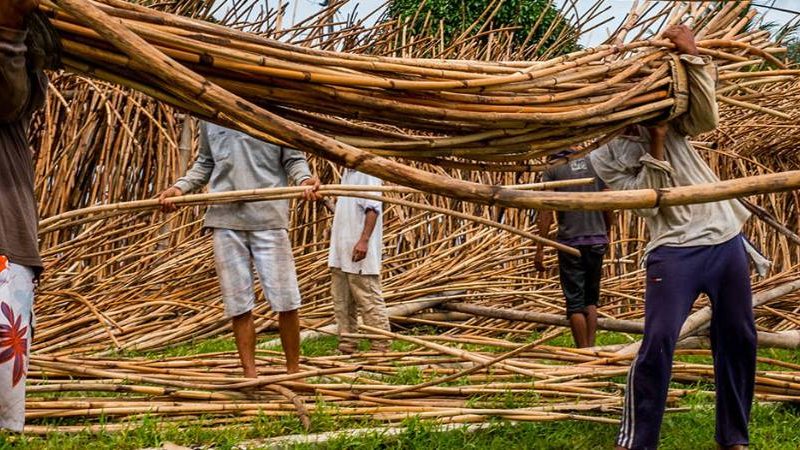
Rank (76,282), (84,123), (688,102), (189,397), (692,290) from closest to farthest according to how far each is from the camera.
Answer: (688,102)
(692,290)
(189,397)
(76,282)
(84,123)

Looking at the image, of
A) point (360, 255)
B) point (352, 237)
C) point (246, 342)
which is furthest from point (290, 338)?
point (352, 237)

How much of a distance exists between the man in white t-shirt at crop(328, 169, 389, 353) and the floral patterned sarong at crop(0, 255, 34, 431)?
3711 mm

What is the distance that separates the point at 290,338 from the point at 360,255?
5.26ft

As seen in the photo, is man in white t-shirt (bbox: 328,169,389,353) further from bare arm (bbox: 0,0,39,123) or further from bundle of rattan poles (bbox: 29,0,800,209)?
bare arm (bbox: 0,0,39,123)

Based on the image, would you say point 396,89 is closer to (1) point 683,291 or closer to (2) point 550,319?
(1) point 683,291

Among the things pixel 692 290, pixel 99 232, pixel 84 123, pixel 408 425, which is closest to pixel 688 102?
pixel 692 290

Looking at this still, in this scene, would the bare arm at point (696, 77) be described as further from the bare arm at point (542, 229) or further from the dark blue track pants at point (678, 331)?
the bare arm at point (542, 229)

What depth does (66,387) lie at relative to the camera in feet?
11.9

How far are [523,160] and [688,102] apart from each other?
790 millimetres

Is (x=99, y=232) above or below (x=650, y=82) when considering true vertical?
below

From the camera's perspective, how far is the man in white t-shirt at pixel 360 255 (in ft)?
20.2

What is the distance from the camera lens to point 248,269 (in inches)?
184

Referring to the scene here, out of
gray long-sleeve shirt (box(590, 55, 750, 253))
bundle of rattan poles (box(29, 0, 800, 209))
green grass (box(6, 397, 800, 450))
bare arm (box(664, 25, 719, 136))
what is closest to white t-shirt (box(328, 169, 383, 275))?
green grass (box(6, 397, 800, 450))

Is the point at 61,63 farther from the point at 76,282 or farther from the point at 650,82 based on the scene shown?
the point at 76,282
